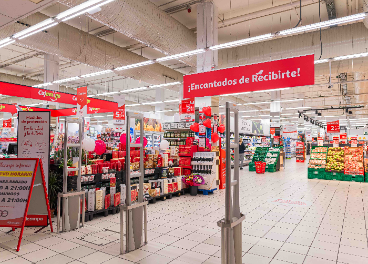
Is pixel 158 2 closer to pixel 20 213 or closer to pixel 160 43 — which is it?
pixel 160 43

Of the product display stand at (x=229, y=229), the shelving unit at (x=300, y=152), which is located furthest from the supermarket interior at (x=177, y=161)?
the shelving unit at (x=300, y=152)

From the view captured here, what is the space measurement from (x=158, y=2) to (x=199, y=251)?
7.72 metres

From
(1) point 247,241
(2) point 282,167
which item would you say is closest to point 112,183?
(1) point 247,241

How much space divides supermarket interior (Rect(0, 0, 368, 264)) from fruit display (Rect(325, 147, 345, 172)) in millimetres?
41

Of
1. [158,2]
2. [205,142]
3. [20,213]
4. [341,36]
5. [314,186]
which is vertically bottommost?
[314,186]

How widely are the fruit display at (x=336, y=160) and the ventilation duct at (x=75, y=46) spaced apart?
907cm

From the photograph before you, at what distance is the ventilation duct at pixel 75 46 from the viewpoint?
8.08 meters

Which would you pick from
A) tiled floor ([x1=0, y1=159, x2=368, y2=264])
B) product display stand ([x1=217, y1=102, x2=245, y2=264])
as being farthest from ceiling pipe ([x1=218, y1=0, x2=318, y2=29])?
product display stand ([x1=217, y1=102, x2=245, y2=264])

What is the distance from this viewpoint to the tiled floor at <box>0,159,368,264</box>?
11.0 ft

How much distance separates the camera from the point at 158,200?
6.71 m

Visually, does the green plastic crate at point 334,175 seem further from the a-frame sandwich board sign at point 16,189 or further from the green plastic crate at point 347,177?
the a-frame sandwich board sign at point 16,189

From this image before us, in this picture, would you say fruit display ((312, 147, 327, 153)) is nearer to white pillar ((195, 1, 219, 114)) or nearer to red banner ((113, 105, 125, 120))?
white pillar ((195, 1, 219, 114))

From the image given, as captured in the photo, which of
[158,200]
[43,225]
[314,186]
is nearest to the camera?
[43,225]

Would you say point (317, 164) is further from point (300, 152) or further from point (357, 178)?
point (300, 152)
